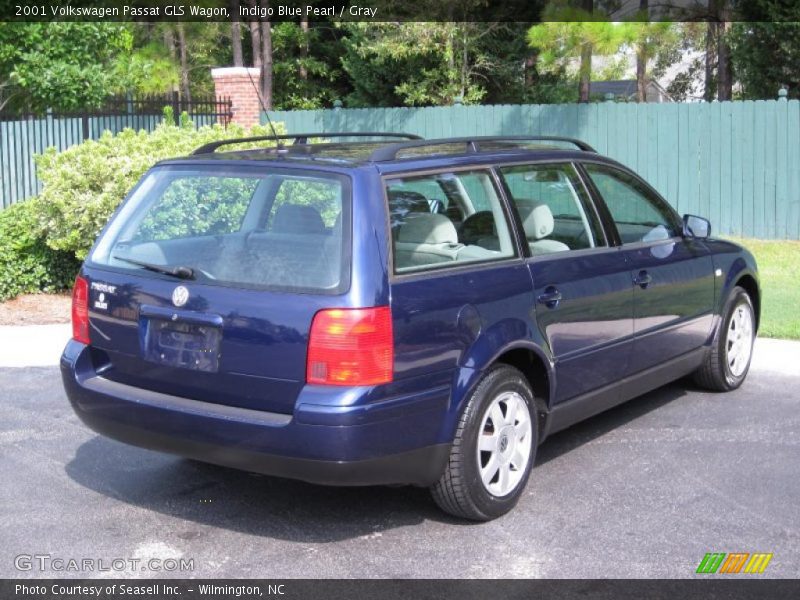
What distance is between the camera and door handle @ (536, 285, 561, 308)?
5.26 m

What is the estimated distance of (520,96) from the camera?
26.0m

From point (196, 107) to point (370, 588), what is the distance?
15.2m

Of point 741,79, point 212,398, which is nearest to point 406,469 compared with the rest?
point 212,398

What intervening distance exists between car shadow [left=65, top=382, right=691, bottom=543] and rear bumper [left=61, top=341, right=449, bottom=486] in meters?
0.47

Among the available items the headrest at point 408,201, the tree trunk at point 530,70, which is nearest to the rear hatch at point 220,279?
the headrest at point 408,201

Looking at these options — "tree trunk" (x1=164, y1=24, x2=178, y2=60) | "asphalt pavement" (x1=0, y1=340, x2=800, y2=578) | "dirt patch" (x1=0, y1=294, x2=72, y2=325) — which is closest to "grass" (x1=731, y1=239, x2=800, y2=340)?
"asphalt pavement" (x1=0, y1=340, x2=800, y2=578)

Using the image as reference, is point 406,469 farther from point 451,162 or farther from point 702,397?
point 702,397

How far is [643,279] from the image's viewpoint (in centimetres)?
610

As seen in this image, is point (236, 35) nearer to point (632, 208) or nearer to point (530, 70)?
point (530, 70)

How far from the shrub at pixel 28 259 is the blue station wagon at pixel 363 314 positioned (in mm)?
6572

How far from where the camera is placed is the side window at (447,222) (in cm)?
480

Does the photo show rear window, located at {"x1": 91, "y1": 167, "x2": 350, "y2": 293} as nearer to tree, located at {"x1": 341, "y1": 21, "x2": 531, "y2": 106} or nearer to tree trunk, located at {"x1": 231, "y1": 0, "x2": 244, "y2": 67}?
tree, located at {"x1": 341, "y1": 21, "x2": 531, "y2": 106}

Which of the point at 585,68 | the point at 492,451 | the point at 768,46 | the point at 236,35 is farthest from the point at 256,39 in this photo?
the point at 492,451

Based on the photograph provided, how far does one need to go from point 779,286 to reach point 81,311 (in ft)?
28.5
